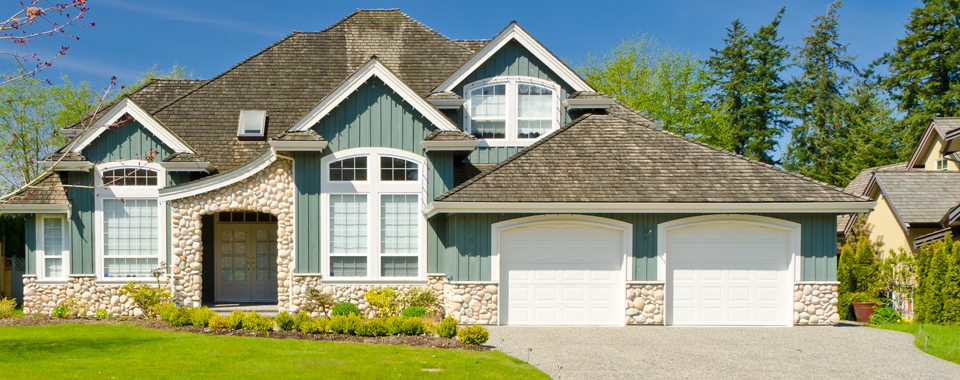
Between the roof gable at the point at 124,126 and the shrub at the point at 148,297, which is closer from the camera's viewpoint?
the shrub at the point at 148,297

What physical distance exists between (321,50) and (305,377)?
1254 centimetres

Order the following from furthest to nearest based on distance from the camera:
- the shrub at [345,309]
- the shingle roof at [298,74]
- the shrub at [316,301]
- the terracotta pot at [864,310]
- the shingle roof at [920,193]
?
1. the shingle roof at [920,193]
2. the shingle roof at [298,74]
3. the terracotta pot at [864,310]
4. the shrub at [316,301]
5. the shrub at [345,309]

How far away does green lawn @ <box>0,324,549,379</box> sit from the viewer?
324 inches

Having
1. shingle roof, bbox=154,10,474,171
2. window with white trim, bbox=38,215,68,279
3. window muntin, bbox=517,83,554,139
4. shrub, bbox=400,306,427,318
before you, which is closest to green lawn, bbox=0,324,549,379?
shrub, bbox=400,306,427,318

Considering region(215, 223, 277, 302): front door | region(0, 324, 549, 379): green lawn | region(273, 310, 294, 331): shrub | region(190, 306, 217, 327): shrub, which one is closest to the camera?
region(0, 324, 549, 379): green lawn

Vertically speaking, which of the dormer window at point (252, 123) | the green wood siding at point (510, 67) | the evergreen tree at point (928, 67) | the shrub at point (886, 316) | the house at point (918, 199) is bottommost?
the shrub at point (886, 316)

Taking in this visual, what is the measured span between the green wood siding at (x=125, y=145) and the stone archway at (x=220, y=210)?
1864mm

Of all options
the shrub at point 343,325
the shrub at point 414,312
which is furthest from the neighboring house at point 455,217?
the shrub at point 343,325

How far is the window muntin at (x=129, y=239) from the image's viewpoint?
14.9 metres

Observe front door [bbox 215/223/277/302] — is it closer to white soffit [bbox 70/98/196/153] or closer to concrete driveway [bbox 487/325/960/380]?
white soffit [bbox 70/98/196/153]

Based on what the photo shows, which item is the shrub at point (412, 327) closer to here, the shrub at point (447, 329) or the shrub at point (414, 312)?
the shrub at point (447, 329)

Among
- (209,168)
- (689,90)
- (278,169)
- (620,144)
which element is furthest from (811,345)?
(689,90)

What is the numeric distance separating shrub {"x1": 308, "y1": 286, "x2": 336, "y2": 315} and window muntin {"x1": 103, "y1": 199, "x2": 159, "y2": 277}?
13.9 feet

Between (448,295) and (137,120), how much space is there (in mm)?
8427
